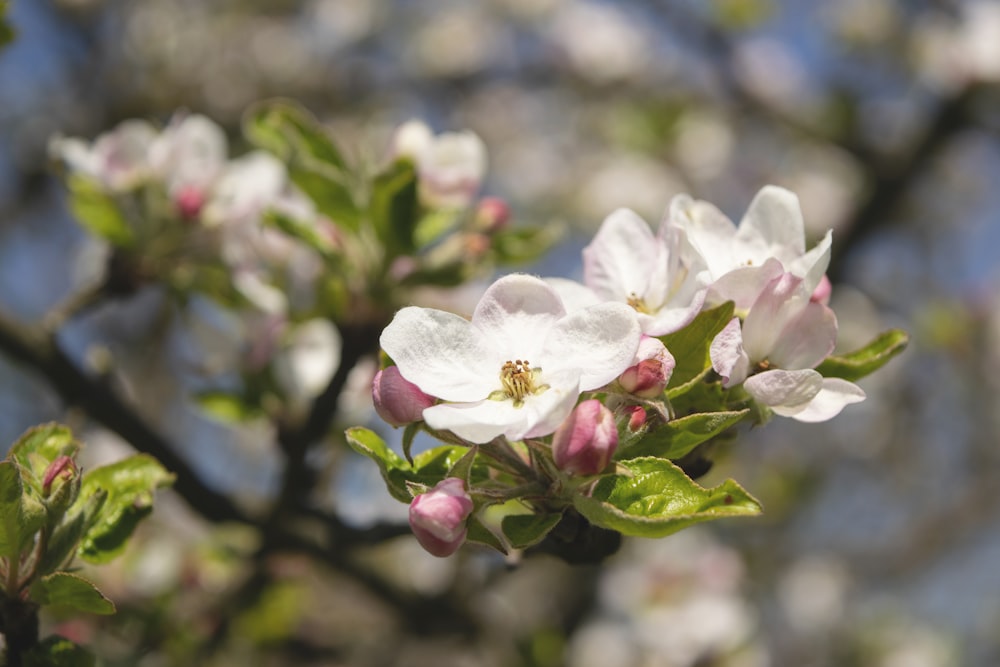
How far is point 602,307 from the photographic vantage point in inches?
35.2

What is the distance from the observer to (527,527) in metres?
0.90

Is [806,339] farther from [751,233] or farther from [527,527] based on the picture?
[527,527]

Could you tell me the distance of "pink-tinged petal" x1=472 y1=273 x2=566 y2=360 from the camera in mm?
947

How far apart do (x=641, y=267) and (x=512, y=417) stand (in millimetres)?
290

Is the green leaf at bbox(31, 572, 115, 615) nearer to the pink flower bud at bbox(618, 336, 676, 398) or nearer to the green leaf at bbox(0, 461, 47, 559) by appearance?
the green leaf at bbox(0, 461, 47, 559)

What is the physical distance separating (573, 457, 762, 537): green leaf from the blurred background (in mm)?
468

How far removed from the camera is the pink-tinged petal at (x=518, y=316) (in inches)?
37.3

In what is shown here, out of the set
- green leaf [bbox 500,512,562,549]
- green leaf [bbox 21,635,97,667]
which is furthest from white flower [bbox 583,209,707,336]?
green leaf [bbox 21,635,97,667]

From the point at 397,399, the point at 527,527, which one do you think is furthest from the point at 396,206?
the point at 527,527

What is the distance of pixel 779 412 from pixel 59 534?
773 mm

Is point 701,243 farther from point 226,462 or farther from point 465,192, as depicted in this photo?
point 226,462

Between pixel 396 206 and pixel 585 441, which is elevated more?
pixel 585 441

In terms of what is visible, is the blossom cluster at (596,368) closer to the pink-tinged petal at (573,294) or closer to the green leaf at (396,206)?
the pink-tinged petal at (573,294)

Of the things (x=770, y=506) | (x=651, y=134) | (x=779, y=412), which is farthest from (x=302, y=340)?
(x=651, y=134)
